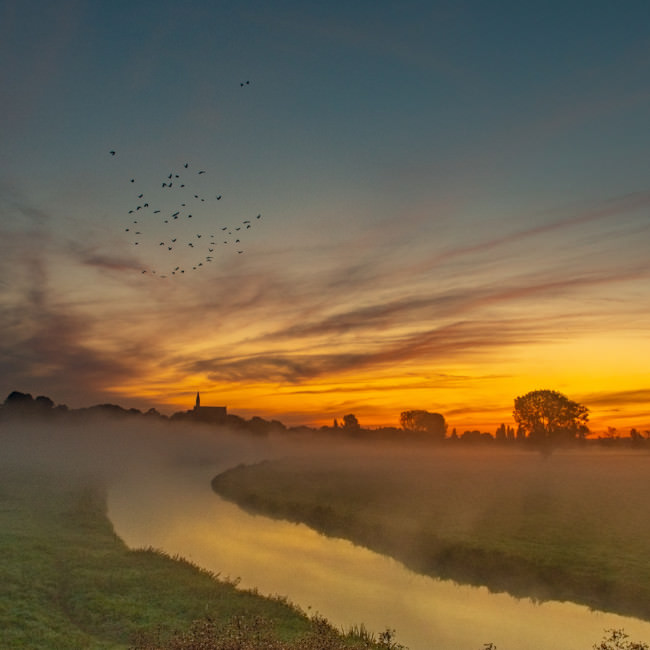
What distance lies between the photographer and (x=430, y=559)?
41375 millimetres

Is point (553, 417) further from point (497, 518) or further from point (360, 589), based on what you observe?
point (360, 589)

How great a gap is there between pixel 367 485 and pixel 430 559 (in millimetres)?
32578

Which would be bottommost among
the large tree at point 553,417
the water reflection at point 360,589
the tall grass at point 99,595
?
the water reflection at point 360,589

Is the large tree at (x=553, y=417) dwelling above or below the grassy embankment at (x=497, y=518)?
above

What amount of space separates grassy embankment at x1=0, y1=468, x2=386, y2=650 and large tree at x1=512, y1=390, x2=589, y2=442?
305 ft

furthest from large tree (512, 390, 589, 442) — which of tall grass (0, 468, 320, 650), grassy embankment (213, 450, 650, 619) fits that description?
tall grass (0, 468, 320, 650)

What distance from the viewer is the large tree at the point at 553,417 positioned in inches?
4496

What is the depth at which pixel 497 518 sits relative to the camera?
4997 cm

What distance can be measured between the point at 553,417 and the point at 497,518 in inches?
2786

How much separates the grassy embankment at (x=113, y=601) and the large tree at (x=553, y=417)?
305 ft

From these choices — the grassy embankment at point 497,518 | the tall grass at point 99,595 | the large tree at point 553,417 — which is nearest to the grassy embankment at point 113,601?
the tall grass at point 99,595

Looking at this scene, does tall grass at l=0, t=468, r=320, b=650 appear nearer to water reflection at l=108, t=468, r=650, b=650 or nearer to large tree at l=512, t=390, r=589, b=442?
water reflection at l=108, t=468, r=650, b=650

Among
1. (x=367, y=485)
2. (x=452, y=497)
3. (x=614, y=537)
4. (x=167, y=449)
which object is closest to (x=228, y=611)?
(x=614, y=537)

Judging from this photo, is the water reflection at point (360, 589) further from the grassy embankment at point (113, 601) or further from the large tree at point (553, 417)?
the large tree at point (553, 417)
